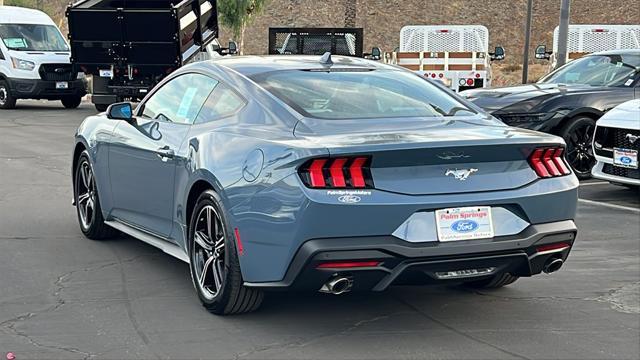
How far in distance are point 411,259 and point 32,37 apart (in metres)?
20.7

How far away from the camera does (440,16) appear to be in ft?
168

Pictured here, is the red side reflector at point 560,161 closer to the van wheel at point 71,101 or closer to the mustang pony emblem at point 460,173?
the mustang pony emblem at point 460,173

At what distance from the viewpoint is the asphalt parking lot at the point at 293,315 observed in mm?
5215

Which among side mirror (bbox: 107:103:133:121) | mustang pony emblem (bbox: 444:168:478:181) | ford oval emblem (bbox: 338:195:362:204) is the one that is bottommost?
side mirror (bbox: 107:103:133:121)

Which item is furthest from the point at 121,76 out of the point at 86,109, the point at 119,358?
the point at 119,358

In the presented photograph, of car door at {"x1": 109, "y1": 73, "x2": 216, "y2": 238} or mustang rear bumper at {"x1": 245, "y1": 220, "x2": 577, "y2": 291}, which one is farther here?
car door at {"x1": 109, "y1": 73, "x2": 216, "y2": 238}

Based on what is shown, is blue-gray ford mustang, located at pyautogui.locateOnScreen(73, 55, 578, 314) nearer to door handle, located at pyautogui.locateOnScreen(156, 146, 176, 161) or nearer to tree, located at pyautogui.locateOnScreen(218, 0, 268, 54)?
door handle, located at pyautogui.locateOnScreen(156, 146, 176, 161)

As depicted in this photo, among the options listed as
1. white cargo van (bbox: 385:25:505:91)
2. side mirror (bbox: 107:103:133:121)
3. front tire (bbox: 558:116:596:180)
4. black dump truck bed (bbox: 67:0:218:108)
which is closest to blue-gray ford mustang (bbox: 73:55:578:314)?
side mirror (bbox: 107:103:133:121)

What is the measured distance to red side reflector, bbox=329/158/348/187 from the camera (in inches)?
197

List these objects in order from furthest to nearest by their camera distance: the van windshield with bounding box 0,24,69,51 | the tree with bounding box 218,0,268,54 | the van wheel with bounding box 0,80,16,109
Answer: the tree with bounding box 218,0,268,54
the van windshield with bounding box 0,24,69,51
the van wheel with bounding box 0,80,16,109

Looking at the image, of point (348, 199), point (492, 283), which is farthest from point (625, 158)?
point (348, 199)

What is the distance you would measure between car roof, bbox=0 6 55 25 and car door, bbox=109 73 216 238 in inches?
703

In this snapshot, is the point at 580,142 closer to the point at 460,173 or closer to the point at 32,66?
the point at 460,173

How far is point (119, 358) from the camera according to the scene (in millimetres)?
5047
